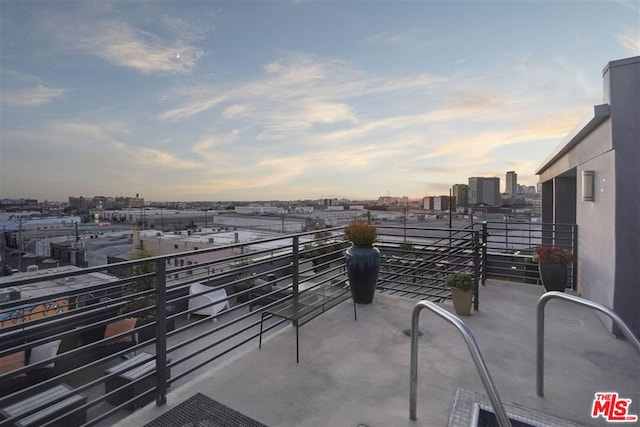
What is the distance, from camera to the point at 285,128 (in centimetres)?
1186

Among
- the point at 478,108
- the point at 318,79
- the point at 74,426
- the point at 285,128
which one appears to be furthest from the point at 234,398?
the point at 285,128

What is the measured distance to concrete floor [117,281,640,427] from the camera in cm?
227

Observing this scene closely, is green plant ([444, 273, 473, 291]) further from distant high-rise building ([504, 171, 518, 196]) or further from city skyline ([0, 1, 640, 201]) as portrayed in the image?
distant high-rise building ([504, 171, 518, 196])

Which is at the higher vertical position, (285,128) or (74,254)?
(285,128)

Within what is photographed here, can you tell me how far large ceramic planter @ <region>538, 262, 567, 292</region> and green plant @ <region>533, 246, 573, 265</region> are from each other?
0.18ft

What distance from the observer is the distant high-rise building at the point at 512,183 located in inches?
591

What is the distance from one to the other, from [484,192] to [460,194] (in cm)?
344

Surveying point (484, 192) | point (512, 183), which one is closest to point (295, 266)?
point (484, 192)

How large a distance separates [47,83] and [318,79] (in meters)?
7.36

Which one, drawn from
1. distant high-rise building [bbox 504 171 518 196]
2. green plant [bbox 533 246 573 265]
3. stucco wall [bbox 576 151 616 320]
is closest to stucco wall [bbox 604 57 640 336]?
stucco wall [bbox 576 151 616 320]

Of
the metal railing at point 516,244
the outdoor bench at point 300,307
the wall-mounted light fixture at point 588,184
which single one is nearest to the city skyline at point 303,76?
the wall-mounted light fixture at point 588,184

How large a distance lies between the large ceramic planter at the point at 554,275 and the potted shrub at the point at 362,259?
2772 mm

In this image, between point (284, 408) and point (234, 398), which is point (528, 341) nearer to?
point (284, 408)

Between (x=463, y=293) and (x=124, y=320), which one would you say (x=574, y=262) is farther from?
(x=124, y=320)
